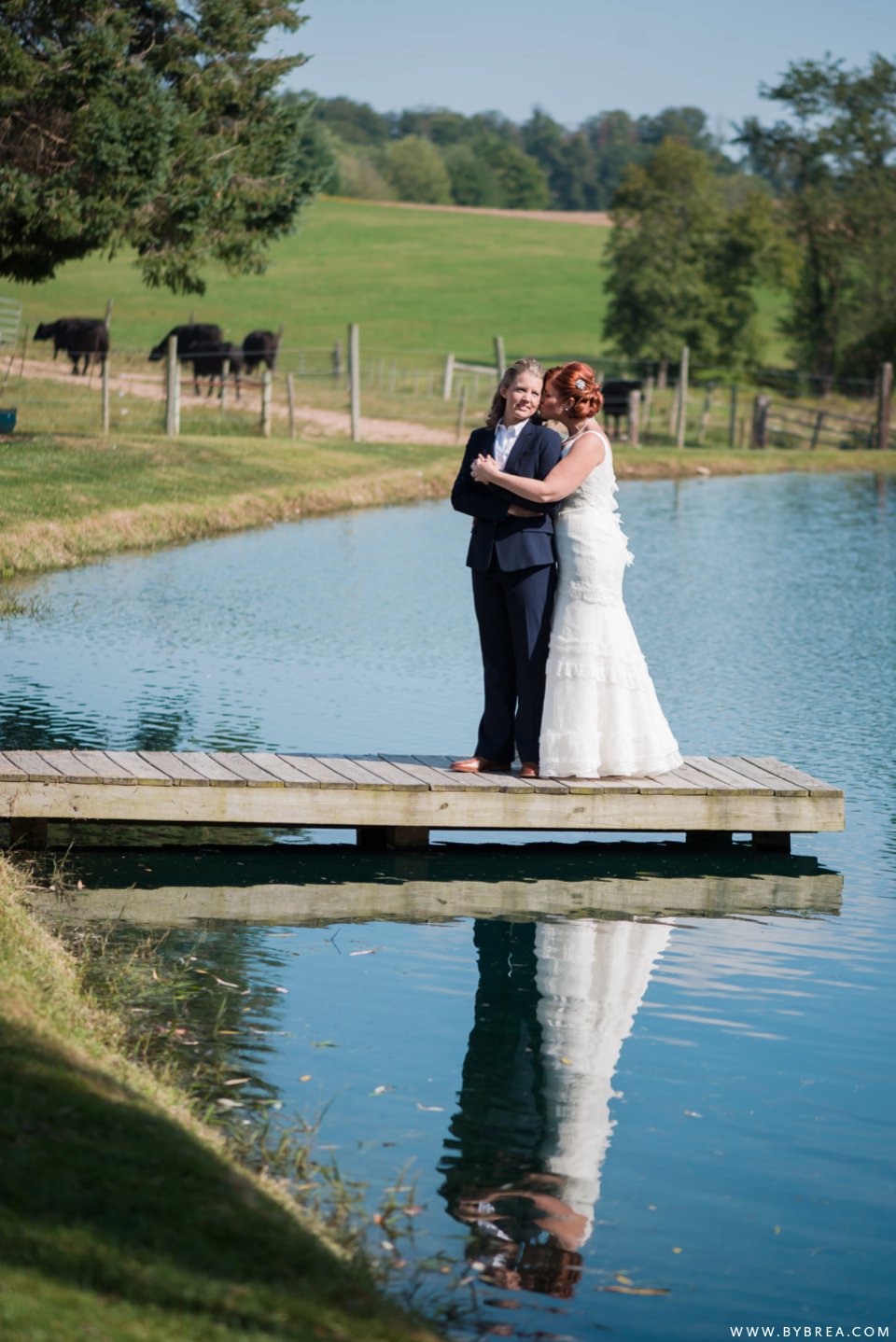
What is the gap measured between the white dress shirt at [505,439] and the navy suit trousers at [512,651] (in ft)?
1.84

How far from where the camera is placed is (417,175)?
4916 inches

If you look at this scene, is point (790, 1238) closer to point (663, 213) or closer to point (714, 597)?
point (714, 597)

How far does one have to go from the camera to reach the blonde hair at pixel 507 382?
28.5 feet

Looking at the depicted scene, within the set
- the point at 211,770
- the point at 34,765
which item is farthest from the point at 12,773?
the point at 211,770

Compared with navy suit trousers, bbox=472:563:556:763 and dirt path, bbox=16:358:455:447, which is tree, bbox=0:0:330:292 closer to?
dirt path, bbox=16:358:455:447

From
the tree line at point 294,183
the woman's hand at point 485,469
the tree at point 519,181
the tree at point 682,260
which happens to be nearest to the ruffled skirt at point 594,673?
the woman's hand at point 485,469

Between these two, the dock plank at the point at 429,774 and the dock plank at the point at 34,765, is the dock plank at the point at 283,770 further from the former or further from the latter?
the dock plank at the point at 34,765

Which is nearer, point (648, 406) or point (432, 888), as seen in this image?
point (432, 888)

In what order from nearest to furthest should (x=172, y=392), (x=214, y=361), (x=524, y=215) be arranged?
(x=172, y=392) < (x=214, y=361) < (x=524, y=215)

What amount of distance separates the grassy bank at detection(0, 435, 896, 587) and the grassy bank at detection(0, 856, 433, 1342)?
1179cm

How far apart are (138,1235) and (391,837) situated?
18.2 feet

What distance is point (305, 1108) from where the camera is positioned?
20.0 feet

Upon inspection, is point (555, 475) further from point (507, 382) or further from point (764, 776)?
point (764, 776)

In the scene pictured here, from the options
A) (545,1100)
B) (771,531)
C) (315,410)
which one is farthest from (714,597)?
(315,410)
